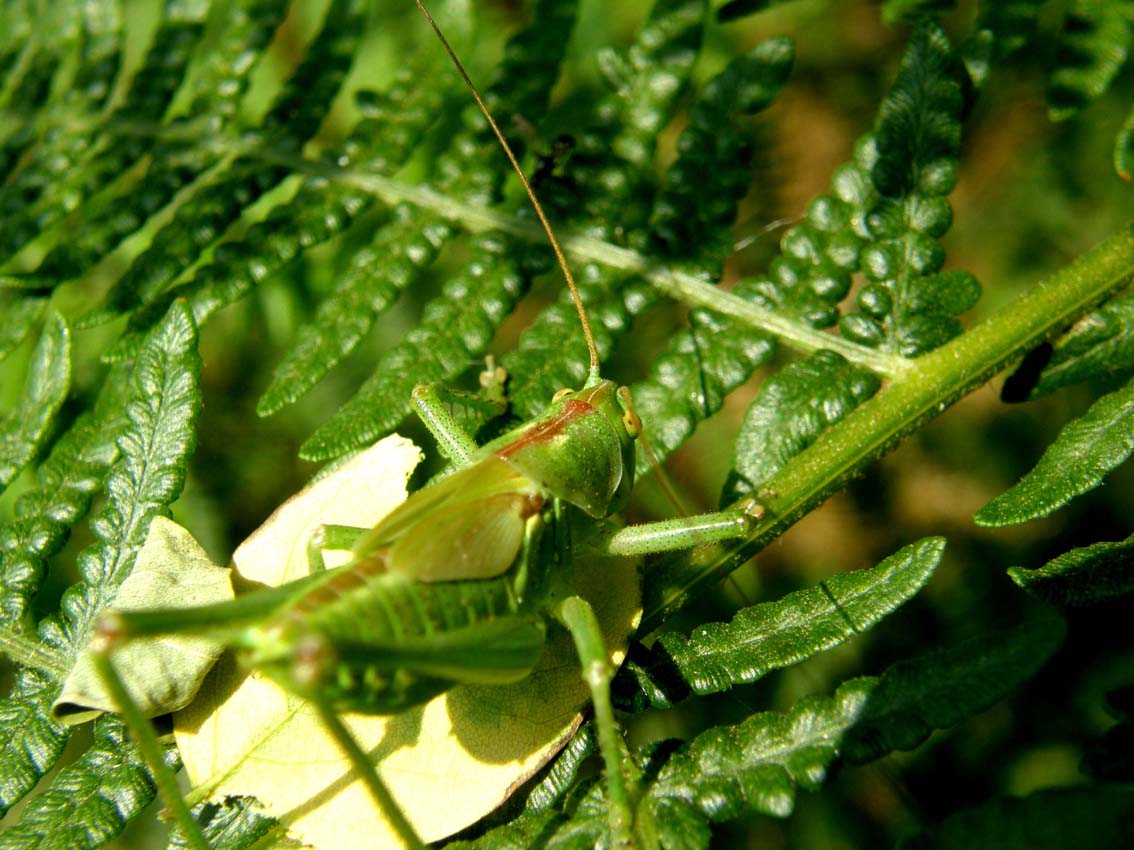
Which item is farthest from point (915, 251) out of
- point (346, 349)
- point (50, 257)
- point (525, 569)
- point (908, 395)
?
point (50, 257)

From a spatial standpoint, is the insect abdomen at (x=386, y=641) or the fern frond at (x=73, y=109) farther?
the fern frond at (x=73, y=109)

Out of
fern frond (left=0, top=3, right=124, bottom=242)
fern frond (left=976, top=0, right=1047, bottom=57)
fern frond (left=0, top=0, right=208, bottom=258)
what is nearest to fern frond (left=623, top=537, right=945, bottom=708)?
fern frond (left=976, top=0, right=1047, bottom=57)

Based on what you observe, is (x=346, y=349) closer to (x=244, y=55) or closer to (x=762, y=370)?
(x=244, y=55)

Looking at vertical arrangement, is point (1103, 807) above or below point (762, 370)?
above

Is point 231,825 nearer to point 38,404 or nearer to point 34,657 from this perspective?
point 34,657

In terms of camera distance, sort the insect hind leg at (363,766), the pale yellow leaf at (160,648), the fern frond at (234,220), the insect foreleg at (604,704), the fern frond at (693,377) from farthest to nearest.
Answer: the fern frond at (234,220), the fern frond at (693,377), the pale yellow leaf at (160,648), the insect foreleg at (604,704), the insect hind leg at (363,766)

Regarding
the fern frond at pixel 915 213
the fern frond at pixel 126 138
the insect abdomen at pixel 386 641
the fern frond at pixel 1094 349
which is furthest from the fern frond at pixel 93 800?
the fern frond at pixel 1094 349

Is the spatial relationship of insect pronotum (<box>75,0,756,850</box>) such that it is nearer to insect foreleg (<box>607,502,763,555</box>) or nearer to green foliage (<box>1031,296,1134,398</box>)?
insect foreleg (<box>607,502,763,555</box>)

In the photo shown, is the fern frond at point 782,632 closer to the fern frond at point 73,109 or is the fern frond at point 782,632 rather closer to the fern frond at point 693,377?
→ the fern frond at point 693,377
